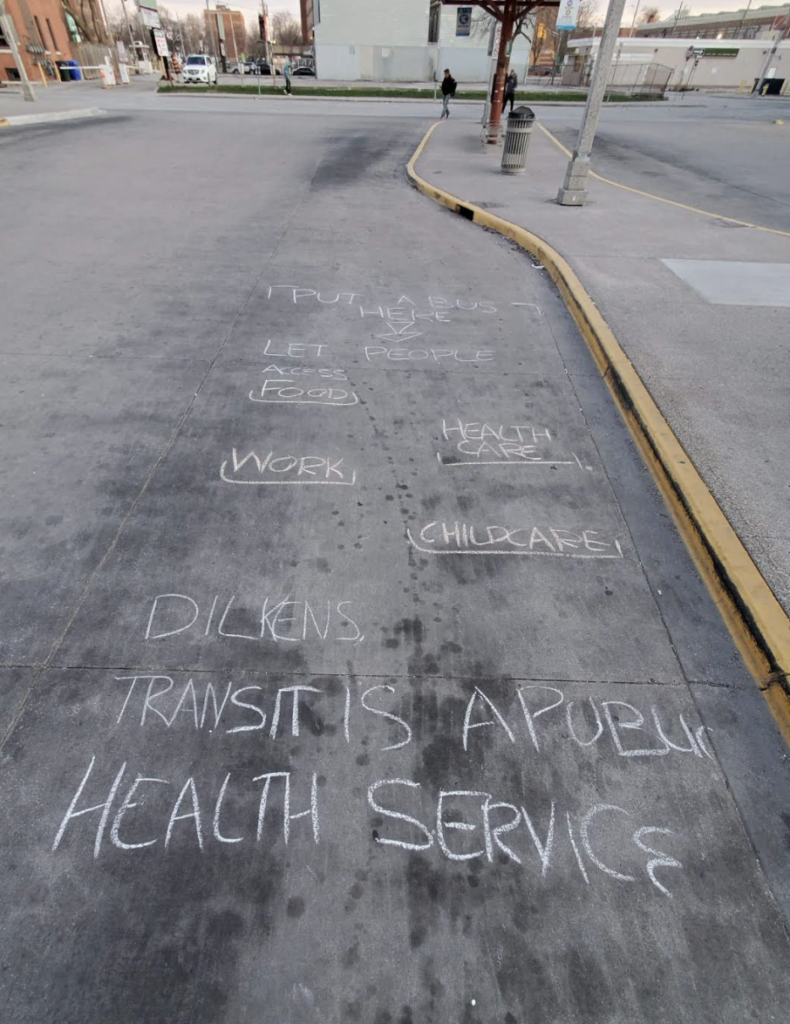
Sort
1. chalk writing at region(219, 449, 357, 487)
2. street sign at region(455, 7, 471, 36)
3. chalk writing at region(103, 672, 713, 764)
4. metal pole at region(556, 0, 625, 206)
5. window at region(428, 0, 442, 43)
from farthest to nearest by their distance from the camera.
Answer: window at region(428, 0, 442, 43)
street sign at region(455, 7, 471, 36)
metal pole at region(556, 0, 625, 206)
chalk writing at region(219, 449, 357, 487)
chalk writing at region(103, 672, 713, 764)

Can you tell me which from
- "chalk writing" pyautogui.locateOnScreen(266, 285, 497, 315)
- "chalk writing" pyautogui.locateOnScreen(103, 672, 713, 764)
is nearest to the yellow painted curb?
"chalk writing" pyautogui.locateOnScreen(103, 672, 713, 764)

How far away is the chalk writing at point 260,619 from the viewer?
3182mm

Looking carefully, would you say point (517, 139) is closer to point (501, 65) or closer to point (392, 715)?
point (501, 65)

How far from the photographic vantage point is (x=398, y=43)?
47250 mm

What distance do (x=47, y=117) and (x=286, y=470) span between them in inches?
988

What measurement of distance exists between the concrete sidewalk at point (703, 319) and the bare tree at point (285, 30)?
12828 centimetres

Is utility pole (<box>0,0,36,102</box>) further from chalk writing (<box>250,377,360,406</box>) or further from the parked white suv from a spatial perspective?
chalk writing (<box>250,377,360,406</box>)

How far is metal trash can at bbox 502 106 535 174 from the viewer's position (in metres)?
12.4

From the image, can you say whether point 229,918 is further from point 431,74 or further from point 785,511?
point 431,74

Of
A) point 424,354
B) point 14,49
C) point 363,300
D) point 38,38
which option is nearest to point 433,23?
point 38,38

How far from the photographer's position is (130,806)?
2.46 m

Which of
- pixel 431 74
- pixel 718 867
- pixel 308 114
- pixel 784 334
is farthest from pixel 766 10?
pixel 718 867

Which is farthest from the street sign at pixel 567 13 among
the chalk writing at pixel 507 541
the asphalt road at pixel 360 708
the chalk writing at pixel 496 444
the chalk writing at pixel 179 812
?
the chalk writing at pixel 179 812

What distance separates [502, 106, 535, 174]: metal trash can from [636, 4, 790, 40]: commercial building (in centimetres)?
7296
